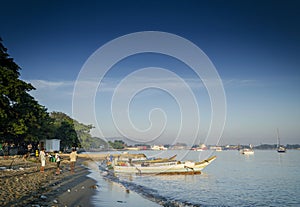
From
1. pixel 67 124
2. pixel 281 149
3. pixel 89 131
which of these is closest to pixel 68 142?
pixel 67 124

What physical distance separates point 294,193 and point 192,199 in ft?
41.4

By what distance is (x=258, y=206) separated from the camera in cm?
2022

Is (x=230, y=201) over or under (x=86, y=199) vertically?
under

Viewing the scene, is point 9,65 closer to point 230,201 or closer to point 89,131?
point 230,201

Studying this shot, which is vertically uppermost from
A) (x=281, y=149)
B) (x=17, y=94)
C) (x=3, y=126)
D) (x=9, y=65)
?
(x=9, y=65)

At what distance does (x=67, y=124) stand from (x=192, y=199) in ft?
207

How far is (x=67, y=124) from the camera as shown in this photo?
78375 mm

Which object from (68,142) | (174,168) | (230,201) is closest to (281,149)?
(68,142)

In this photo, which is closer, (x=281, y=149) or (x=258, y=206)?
(x=258, y=206)

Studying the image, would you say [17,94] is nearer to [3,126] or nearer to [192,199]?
[3,126]

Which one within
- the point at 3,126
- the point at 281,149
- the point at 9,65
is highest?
the point at 9,65

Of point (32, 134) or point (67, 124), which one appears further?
point (67, 124)

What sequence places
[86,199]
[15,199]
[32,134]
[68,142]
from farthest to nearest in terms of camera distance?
[68,142]
[32,134]
[86,199]
[15,199]

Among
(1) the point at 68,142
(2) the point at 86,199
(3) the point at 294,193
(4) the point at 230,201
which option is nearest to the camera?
(2) the point at 86,199
